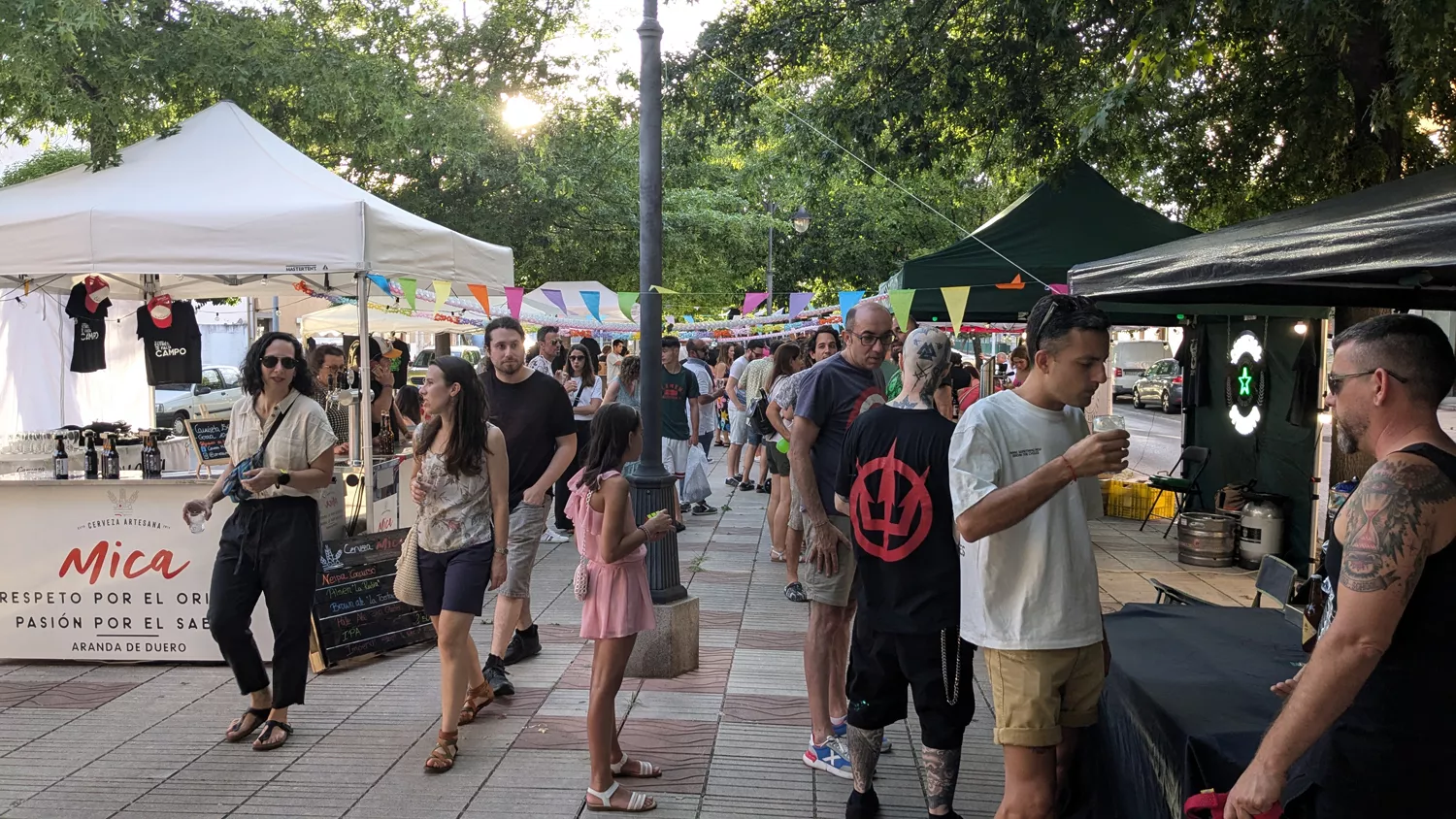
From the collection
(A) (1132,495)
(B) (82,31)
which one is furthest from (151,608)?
(A) (1132,495)

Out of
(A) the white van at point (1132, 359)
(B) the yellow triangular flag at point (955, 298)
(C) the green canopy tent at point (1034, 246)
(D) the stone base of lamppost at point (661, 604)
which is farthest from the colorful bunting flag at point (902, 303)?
(A) the white van at point (1132, 359)

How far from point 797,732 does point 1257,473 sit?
717cm

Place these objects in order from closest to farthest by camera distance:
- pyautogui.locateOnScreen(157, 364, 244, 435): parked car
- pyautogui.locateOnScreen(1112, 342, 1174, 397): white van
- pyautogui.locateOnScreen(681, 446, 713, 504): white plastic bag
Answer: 1. pyautogui.locateOnScreen(681, 446, 713, 504): white plastic bag
2. pyautogui.locateOnScreen(157, 364, 244, 435): parked car
3. pyautogui.locateOnScreen(1112, 342, 1174, 397): white van

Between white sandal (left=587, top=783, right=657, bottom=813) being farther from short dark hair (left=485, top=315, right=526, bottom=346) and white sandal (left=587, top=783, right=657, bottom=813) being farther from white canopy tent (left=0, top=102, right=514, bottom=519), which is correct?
white canopy tent (left=0, top=102, right=514, bottom=519)

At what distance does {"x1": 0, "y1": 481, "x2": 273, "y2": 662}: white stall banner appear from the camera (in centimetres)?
627

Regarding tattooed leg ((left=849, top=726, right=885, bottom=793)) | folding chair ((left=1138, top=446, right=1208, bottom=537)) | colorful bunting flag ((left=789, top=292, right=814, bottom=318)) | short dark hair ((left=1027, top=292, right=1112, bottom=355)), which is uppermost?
colorful bunting flag ((left=789, top=292, right=814, bottom=318))

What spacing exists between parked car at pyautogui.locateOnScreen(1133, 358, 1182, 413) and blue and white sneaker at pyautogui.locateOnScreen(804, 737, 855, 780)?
3121 cm

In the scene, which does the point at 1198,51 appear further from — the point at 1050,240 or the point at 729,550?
the point at 729,550

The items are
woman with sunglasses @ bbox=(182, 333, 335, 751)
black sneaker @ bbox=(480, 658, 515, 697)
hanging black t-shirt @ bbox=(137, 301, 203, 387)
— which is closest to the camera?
woman with sunglasses @ bbox=(182, 333, 335, 751)

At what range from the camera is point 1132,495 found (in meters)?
12.7

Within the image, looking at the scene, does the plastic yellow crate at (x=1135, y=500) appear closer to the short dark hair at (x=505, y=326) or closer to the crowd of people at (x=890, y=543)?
the crowd of people at (x=890, y=543)

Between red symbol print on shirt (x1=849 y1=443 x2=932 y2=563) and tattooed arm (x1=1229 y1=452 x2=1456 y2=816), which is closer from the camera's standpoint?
tattooed arm (x1=1229 y1=452 x2=1456 y2=816)

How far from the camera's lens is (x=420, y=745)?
498cm

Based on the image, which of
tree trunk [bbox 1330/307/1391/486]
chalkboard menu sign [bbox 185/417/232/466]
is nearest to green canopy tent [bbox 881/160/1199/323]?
tree trunk [bbox 1330/307/1391/486]
